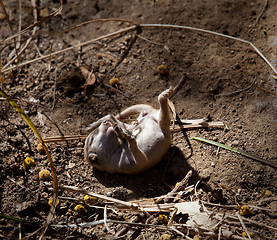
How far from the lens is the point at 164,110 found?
317cm

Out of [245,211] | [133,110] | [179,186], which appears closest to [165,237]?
[179,186]

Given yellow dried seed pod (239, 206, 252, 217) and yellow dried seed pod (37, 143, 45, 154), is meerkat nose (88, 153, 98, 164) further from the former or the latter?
yellow dried seed pod (239, 206, 252, 217)

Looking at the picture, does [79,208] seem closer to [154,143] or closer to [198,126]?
[154,143]

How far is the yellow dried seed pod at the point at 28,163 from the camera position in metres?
3.35

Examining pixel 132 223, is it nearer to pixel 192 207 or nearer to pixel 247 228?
pixel 192 207

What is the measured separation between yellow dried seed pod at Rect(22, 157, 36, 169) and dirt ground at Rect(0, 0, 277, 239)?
5cm

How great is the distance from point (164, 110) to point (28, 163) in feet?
5.03

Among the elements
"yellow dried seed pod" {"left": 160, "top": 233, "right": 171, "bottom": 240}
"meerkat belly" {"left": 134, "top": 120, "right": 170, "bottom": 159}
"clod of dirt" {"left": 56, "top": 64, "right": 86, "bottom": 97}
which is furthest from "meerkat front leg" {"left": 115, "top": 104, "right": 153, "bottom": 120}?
"yellow dried seed pod" {"left": 160, "top": 233, "right": 171, "bottom": 240}

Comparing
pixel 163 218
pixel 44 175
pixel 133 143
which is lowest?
pixel 163 218

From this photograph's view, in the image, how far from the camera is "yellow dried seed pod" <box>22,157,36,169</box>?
11.0ft

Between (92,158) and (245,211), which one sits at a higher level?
(92,158)

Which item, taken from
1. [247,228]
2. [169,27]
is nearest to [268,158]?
[247,228]

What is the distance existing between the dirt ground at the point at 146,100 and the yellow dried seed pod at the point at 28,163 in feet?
0.15

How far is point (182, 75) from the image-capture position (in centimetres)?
390
